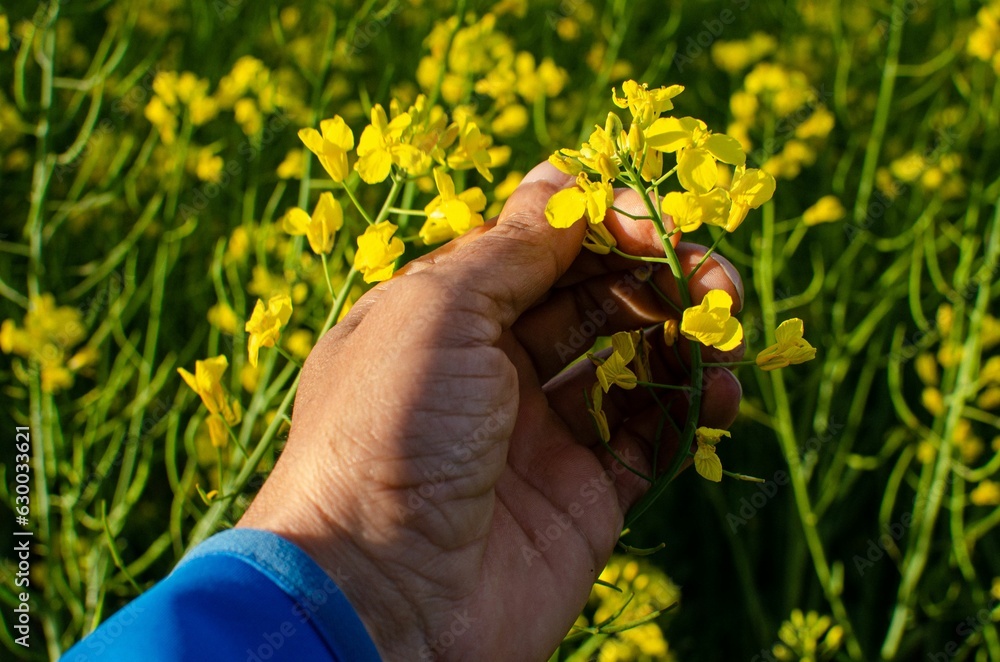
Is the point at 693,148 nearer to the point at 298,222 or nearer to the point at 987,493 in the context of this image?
the point at 298,222

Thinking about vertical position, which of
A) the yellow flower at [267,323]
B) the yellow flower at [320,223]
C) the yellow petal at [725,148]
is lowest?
the yellow flower at [267,323]

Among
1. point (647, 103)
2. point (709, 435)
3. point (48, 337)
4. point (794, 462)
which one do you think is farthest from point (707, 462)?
point (48, 337)

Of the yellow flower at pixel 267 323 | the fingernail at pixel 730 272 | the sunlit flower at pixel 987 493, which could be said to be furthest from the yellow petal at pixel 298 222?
the sunlit flower at pixel 987 493

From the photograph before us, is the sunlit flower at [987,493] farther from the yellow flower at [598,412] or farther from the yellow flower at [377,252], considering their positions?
the yellow flower at [377,252]

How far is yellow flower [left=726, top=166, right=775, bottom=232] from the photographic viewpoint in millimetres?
824

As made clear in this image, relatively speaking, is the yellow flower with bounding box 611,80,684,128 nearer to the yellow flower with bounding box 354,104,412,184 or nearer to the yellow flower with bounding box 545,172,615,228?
the yellow flower with bounding box 545,172,615,228

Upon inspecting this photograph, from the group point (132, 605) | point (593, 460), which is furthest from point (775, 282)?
point (132, 605)

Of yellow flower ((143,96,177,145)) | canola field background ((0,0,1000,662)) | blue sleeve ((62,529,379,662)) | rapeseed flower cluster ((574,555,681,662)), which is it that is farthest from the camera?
yellow flower ((143,96,177,145))

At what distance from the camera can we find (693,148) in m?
0.81

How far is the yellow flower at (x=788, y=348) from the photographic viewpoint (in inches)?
33.3

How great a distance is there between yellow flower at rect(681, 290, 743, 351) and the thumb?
0.68 feet

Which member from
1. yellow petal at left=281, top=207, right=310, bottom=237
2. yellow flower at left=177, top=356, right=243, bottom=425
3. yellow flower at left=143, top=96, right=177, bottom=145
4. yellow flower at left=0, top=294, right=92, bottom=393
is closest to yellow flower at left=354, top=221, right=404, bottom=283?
yellow petal at left=281, top=207, right=310, bottom=237

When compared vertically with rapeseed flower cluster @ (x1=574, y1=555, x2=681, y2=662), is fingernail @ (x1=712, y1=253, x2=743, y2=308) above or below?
above

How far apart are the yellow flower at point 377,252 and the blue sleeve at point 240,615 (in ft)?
1.00
